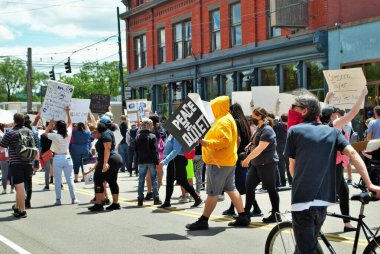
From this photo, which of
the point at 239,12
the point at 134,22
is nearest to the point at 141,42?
the point at 134,22

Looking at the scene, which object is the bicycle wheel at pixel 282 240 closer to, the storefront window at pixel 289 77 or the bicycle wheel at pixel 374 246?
the bicycle wheel at pixel 374 246

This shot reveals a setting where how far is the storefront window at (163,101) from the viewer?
3403 centimetres

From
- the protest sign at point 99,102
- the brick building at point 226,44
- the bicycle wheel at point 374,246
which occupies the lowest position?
the bicycle wheel at point 374,246

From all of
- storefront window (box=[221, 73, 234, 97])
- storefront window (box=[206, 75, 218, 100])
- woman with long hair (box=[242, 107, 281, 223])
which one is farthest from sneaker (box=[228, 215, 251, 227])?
storefront window (box=[206, 75, 218, 100])

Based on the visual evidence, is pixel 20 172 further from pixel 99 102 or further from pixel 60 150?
pixel 99 102

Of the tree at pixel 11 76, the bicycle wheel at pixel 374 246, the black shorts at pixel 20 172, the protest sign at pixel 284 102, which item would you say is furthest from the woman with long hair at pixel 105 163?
the tree at pixel 11 76

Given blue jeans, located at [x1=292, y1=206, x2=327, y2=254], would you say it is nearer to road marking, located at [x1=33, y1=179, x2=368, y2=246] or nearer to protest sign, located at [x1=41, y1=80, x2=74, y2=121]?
road marking, located at [x1=33, y1=179, x2=368, y2=246]

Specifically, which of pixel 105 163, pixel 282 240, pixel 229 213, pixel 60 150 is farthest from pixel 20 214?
pixel 282 240

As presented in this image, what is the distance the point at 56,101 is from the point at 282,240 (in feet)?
30.2

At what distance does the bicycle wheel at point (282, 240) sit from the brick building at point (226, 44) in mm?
16855

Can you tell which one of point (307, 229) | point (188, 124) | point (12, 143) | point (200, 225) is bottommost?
point (200, 225)

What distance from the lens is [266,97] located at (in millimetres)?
18703

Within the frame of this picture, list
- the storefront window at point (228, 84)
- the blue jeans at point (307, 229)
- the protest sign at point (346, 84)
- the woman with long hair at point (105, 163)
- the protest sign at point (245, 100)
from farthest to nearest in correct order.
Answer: the storefront window at point (228, 84) < the protest sign at point (245, 100) < the protest sign at point (346, 84) < the woman with long hair at point (105, 163) < the blue jeans at point (307, 229)

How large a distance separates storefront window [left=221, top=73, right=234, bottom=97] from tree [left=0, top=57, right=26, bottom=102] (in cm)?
8294
